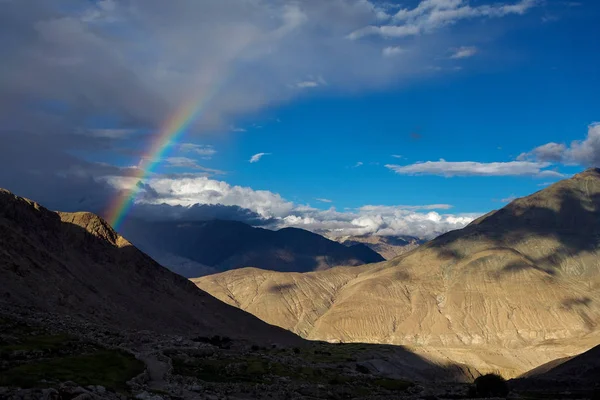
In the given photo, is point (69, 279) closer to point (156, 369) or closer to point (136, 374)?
point (156, 369)

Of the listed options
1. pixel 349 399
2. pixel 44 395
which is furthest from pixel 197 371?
pixel 44 395

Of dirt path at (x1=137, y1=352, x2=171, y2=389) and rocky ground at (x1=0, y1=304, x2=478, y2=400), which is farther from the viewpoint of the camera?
dirt path at (x1=137, y1=352, x2=171, y2=389)

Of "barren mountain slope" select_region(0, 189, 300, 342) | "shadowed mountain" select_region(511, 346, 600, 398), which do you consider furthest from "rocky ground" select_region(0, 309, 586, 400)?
"barren mountain slope" select_region(0, 189, 300, 342)

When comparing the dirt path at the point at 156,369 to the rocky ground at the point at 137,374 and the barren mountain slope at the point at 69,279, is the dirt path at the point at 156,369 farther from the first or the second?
the barren mountain slope at the point at 69,279

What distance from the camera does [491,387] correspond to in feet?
296

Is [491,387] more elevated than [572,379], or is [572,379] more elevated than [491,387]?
[491,387]

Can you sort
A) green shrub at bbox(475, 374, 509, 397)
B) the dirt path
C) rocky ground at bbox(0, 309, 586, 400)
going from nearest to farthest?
rocky ground at bbox(0, 309, 586, 400)
the dirt path
green shrub at bbox(475, 374, 509, 397)

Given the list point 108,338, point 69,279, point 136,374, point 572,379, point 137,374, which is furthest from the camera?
point 69,279

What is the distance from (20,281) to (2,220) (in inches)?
1407

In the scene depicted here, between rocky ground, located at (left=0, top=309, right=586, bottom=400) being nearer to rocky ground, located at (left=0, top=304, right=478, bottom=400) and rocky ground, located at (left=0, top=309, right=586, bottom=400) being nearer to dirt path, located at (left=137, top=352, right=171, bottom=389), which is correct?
rocky ground, located at (left=0, top=304, right=478, bottom=400)

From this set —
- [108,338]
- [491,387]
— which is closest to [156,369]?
[108,338]

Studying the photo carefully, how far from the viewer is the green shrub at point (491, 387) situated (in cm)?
8912

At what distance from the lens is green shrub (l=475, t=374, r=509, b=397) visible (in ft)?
292

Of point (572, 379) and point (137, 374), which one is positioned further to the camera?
point (572, 379)
